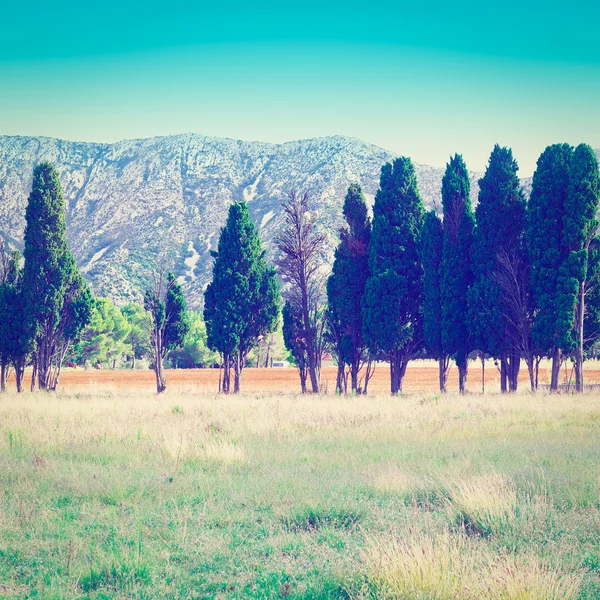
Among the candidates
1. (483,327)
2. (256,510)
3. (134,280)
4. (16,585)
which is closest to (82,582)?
(16,585)

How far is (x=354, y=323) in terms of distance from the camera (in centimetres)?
3092

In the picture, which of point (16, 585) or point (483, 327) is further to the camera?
point (483, 327)

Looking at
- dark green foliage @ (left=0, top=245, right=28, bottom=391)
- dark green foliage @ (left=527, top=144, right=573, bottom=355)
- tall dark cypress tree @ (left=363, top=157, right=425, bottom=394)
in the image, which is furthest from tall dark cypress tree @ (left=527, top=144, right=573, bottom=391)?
dark green foliage @ (left=0, top=245, right=28, bottom=391)

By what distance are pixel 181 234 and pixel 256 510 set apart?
171 meters

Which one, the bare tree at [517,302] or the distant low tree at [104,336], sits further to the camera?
the distant low tree at [104,336]

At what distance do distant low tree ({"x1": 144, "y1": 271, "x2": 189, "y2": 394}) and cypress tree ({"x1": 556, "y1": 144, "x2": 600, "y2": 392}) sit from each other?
21.2m

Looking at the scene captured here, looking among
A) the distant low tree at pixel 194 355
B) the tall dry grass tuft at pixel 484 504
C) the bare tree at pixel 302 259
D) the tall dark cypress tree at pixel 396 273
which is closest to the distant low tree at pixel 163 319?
the bare tree at pixel 302 259

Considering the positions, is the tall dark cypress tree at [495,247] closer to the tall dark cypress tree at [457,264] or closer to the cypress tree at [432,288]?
the tall dark cypress tree at [457,264]

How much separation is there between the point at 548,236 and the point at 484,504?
69.8ft

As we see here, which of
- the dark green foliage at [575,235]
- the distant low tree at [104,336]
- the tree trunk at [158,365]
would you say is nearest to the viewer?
the dark green foliage at [575,235]

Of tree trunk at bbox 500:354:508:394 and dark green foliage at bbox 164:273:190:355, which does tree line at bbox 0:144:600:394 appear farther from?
dark green foliage at bbox 164:273:190:355

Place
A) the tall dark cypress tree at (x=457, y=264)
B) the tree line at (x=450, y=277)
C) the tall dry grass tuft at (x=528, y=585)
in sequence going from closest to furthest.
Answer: the tall dry grass tuft at (x=528, y=585), the tree line at (x=450, y=277), the tall dark cypress tree at (x=457, y=264)

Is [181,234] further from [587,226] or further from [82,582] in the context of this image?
[82,582]

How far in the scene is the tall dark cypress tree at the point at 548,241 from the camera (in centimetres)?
2534
